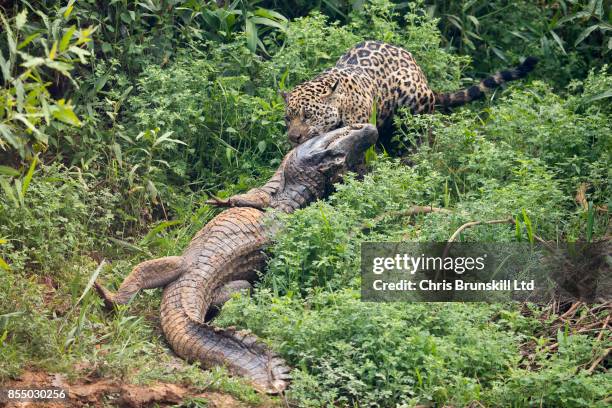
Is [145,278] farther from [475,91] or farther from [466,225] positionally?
[475,91]

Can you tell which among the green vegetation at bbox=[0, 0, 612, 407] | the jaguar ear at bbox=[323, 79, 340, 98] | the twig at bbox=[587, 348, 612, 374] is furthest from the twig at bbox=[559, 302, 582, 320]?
the jaguar ear at bbox=[323, 79, 340, 98]

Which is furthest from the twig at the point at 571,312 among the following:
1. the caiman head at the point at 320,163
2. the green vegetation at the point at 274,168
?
the caiman head at the point at 320,163

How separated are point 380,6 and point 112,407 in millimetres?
5252

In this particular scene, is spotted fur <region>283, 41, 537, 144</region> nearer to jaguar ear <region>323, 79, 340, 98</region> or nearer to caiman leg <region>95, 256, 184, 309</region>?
jaguar ear <region>323, 79, 340, 98</region>

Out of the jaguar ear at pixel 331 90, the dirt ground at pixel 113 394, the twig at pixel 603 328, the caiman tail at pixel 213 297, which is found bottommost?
the dirt ground at pixel 113 394

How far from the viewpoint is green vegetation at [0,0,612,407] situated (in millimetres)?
6391

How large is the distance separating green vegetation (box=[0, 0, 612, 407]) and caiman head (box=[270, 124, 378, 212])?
190mm

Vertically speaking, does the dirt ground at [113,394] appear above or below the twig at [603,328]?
below

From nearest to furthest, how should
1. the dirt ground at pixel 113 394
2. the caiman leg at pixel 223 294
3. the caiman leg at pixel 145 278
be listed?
the dirt ground at pixel 113 394 < the caiman leg at pixel 145 278 < the caiman leg at pixel 223 294

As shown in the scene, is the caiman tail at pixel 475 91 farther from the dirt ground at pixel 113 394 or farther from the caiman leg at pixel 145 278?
the dirt ground at pixel 113 394

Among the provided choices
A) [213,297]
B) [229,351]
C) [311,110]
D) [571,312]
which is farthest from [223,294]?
[571,312]

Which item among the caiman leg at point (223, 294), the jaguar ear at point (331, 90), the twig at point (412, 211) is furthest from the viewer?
the jaguar ear at point (331, 90)

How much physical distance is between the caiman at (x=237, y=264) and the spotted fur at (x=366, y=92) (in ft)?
1.64

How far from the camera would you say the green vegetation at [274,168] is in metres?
6.39
